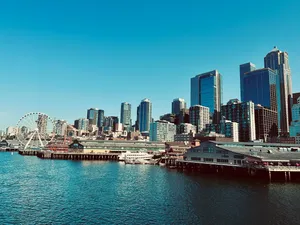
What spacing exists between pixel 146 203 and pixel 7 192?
113 feet

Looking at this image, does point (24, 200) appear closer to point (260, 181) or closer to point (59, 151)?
point (260, 181)

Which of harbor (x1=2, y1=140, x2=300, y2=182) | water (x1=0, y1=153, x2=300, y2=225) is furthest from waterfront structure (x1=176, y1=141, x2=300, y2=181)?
water (x1=0, y1=153, x2=300, y2=225)

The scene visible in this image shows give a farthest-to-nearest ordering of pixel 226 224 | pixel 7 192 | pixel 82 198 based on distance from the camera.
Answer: pixel 7 192 < pixel 82 198 < pixel 226 224

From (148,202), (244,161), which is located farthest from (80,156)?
(148,202)

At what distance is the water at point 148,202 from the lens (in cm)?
4084

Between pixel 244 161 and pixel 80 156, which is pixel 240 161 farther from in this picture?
pixel 80 156

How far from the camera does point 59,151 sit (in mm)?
179500

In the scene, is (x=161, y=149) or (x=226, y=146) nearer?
(x=226, y=146)

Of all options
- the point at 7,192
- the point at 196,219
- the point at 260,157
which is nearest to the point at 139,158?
the point at 260,157

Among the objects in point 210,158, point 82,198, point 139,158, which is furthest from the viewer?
point 139,158

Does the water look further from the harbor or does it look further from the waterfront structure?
the waterfront structure

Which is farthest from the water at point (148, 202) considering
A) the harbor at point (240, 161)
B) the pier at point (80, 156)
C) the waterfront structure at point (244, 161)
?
the pier at point (80, 156)

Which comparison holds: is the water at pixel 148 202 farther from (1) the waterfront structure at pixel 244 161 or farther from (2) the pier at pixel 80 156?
(2) the pier at pixel 80 156

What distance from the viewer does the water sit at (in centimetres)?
4084
